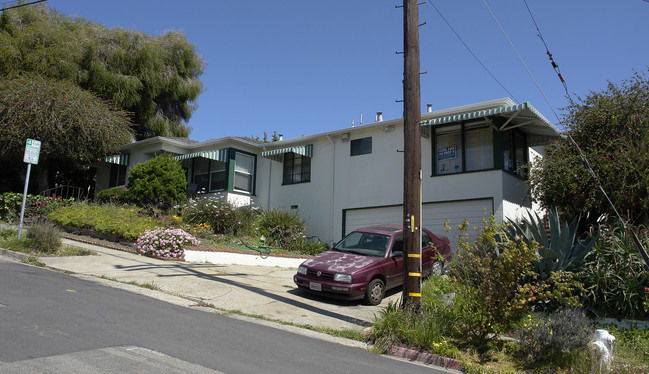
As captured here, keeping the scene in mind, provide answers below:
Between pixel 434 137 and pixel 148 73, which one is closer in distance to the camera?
pixel 434 137

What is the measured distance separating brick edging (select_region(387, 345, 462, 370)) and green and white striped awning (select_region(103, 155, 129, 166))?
61.8ft

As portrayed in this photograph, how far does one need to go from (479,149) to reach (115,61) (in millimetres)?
18875

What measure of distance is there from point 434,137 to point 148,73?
16662 millimetres

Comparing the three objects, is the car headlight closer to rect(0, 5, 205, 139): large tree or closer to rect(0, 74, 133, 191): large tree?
rect(0, 74, 133, 191): large tree

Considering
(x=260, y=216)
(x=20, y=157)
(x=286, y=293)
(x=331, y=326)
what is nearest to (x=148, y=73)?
(x=20, y=157)

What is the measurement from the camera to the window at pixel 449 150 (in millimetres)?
15562

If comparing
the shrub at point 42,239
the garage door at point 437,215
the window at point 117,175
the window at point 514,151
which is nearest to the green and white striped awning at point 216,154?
the window at point 117,175

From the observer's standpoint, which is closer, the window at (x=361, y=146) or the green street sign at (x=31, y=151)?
the green street sign at (x=31, y=151)

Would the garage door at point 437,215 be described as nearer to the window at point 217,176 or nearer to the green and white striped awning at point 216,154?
the green and white striped awning at point 216,154

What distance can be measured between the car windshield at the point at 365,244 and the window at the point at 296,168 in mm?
8644

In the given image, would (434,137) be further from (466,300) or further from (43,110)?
(43,110)

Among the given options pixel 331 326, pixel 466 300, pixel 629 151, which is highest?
pixel 629 151

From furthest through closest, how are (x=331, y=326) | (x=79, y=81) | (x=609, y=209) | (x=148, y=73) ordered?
(x=148, y=73) < (x=79, y=81) < (x=609, y=209) < (x=331, y=326)

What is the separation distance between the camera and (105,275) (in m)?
10.2
